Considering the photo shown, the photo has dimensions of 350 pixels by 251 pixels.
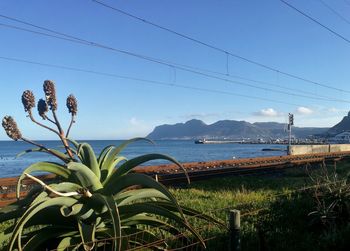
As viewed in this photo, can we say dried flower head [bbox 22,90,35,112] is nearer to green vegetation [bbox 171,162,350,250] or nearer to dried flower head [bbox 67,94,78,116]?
dried flower head [bbox 67,94,78,116]

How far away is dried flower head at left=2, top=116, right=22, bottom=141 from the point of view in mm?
3395

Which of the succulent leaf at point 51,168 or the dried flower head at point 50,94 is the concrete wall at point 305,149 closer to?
the succulent leaf at point 51,168

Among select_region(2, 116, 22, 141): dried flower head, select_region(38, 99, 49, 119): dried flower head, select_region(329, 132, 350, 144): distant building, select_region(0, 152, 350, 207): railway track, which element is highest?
select_region(329, 132, 350, 144): distant building

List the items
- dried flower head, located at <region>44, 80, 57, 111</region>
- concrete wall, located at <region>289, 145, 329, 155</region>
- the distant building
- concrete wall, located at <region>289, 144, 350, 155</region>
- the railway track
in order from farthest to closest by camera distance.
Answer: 1. the distant building
2. concrete wall, located at <region>289, 144, 350, 155</region>
3. concrete wall, located at <region>289, 145, 329, 155</region>
4. the railway track
5. dried flower head, located at <region>44, 80, 57, 111</region>

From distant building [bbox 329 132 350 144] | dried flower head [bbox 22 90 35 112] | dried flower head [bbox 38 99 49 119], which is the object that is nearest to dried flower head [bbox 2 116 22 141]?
dried flower head [bbox 22 90 35 112]

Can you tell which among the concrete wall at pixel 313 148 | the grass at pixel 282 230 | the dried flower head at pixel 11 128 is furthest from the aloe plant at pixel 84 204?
the concrete wall at pixel 313 148

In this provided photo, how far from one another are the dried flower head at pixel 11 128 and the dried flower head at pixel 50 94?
0.32 m

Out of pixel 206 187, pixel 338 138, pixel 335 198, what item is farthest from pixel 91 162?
pixel 338 138

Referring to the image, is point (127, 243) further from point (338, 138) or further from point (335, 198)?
point (338, 138)

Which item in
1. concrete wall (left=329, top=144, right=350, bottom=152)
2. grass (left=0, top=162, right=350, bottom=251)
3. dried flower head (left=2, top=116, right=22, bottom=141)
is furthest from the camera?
concrete wall (left=329, top=144, right=350, bottom=152)

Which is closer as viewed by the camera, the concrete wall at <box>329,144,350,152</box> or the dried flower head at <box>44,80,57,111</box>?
the dried flower head at <box>44,80,57,111</box>

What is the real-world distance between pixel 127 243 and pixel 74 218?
482mm

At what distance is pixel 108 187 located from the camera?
399cm

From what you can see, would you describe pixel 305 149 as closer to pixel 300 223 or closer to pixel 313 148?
pixel 313 148
